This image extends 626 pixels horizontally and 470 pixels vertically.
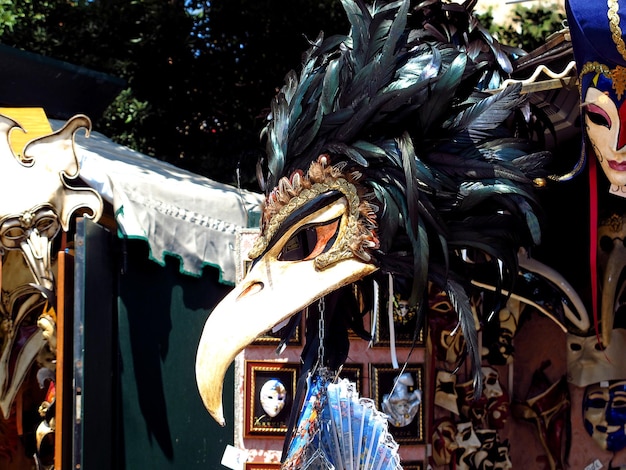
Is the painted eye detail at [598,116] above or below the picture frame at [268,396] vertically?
above

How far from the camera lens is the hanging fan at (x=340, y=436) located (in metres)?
3.29

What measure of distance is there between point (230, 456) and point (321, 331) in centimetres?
175

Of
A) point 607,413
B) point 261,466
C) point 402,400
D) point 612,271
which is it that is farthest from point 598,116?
point 261,466

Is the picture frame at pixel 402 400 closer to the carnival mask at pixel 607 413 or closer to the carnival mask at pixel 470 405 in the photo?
the carnival mask at pixel 470 405

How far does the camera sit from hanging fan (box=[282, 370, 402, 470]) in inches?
130

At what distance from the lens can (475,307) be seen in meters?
4.57

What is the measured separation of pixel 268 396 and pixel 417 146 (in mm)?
2067

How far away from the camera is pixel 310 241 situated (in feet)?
11.6

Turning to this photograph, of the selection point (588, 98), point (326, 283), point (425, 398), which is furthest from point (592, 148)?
point (425, 398)

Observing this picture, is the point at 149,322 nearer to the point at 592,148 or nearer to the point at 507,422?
the point at 507,422

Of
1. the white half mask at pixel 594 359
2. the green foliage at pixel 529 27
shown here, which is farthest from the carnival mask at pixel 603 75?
the green foliage at pixel 529 27

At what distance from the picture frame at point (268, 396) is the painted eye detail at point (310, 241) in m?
1.50

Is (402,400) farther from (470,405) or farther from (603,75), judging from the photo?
(603,75)

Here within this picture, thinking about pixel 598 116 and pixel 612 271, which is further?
pixel 612 271
